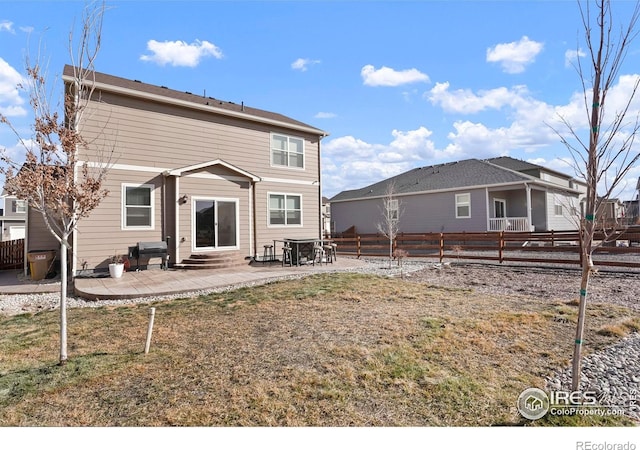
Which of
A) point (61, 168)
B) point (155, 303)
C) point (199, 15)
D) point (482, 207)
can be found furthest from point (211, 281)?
point (482, 207)

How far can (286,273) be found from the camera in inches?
387

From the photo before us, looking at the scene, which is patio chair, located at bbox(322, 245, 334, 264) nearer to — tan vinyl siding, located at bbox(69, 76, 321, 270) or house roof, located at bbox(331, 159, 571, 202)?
tan vinyl siding, located at bbox(69, 76, 321, 270)

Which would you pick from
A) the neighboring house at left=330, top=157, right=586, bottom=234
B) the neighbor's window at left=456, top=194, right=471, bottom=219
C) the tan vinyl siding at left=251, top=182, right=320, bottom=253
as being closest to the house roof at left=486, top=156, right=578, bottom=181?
the neighboring house at left=330, top=157, right=586, bottom=234

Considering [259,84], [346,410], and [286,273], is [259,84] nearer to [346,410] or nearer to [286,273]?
[286,273]

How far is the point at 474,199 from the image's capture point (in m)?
19.3

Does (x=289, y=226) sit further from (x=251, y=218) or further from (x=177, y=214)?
(x=177, y=214)

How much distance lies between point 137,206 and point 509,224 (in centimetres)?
1824

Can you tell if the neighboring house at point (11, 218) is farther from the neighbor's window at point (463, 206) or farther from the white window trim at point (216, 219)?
the neighbor's window at point (463, 206)

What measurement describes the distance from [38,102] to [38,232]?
30.3 feet

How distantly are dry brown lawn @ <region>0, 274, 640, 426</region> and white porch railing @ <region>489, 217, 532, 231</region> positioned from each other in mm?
13537

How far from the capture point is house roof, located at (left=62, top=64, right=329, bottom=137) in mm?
9984

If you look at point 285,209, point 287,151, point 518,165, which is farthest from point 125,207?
point 518,165

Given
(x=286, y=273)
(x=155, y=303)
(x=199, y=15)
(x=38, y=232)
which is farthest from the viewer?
(x=38, y=232)

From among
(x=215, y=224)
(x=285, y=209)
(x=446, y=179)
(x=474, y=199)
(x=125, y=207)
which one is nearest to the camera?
(x=125, y=207)
